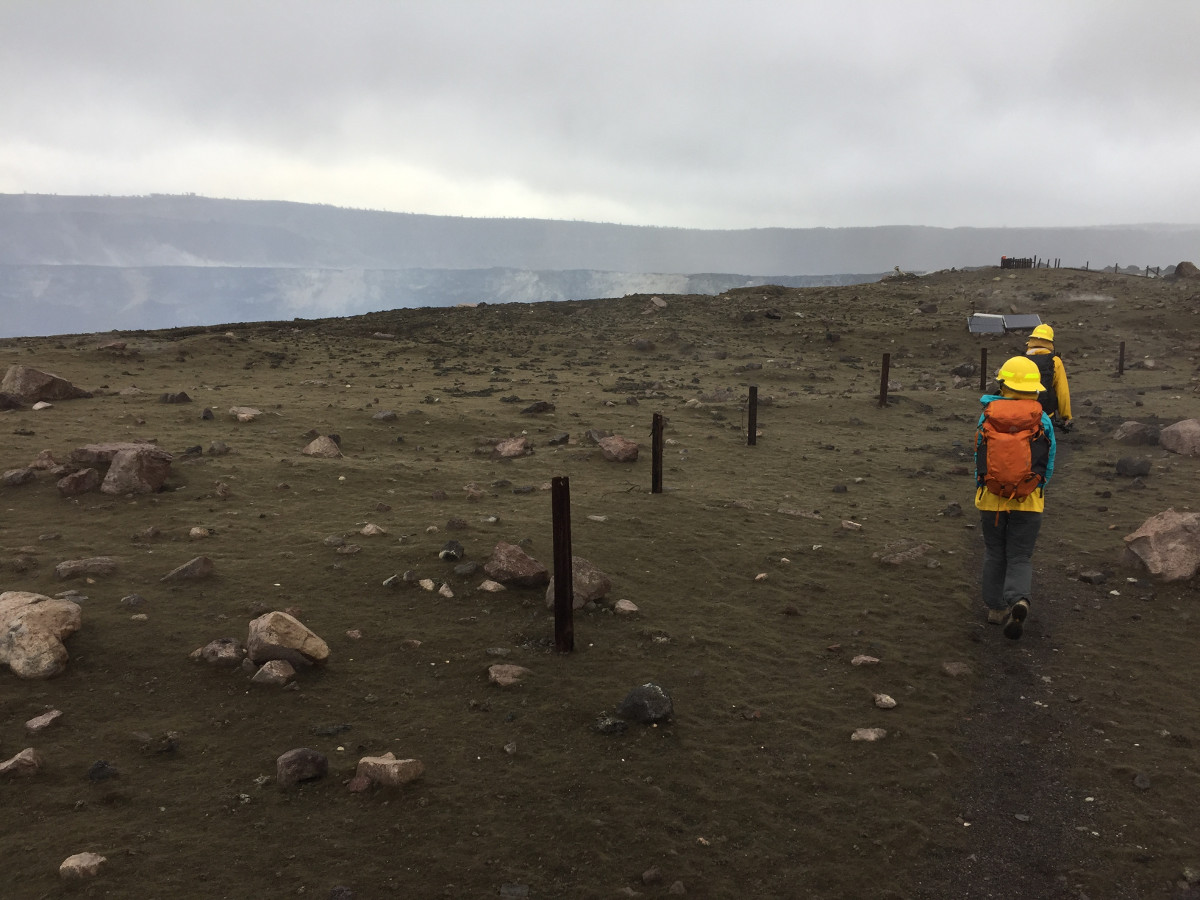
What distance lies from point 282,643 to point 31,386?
1431 cm

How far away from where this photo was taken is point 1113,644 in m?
6.59

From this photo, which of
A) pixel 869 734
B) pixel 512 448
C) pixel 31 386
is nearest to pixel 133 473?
pixel 512 448

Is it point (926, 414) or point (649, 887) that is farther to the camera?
point (926, 414)

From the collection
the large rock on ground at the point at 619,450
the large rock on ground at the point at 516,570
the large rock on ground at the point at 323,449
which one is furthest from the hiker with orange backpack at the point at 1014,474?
the large rock on ground at the point at 323,449

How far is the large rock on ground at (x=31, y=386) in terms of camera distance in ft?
51.3

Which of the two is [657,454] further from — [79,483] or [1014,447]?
[79,483]

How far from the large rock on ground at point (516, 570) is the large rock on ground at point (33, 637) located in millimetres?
3522

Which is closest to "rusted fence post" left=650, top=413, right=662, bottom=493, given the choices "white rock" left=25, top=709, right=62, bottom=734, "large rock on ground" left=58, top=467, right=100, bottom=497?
"white rock" left=25, top=709, right=62, bottom=734

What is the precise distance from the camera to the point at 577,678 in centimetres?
586

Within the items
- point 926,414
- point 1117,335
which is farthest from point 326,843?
point 1117,335

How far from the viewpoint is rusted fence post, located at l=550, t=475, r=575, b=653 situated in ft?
18.6

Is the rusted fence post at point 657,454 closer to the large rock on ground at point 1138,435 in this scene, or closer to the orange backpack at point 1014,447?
the orange backpack at point 1014,447

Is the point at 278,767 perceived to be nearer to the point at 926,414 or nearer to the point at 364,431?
the point at 364,431

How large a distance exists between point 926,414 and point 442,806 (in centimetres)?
1718
